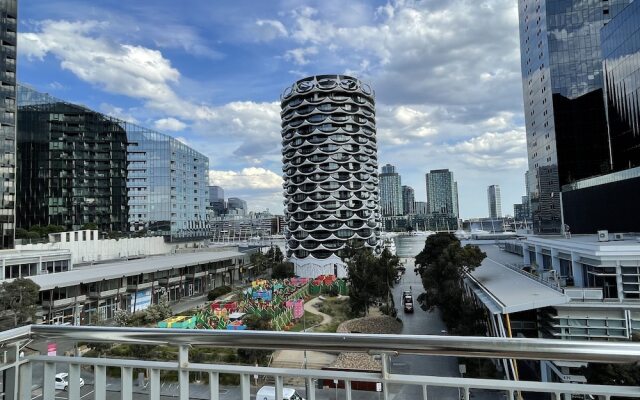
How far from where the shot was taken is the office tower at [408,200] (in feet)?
450

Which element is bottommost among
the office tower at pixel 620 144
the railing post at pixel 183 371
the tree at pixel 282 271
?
the tree at pixel 282 271

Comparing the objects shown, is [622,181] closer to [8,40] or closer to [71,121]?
[8,40]

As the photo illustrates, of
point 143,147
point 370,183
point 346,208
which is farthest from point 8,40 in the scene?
point 370,183

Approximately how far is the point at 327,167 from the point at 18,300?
33188mm

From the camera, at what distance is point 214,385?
204 centimetres

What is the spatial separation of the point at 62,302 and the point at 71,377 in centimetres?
2196

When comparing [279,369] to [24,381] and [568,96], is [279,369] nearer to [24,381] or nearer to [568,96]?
[24,381]

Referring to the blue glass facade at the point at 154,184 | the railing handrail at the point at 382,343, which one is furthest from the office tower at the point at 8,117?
the railing handrail at the point at 382,343

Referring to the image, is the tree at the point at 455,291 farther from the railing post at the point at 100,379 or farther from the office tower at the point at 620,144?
the railing post at the point at 100,379

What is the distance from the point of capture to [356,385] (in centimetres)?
180

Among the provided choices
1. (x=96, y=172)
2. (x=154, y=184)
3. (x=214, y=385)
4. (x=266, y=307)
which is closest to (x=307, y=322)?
(x=266, y=307)

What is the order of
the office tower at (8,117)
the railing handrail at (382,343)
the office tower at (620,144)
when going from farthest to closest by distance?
1. the office tower at (8,117)
2. the office tower at (620,144)
3. the railing handrail at (382,343)

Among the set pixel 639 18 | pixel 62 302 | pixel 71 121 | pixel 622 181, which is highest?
pixel 71 121

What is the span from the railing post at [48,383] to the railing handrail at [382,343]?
0.23 m
